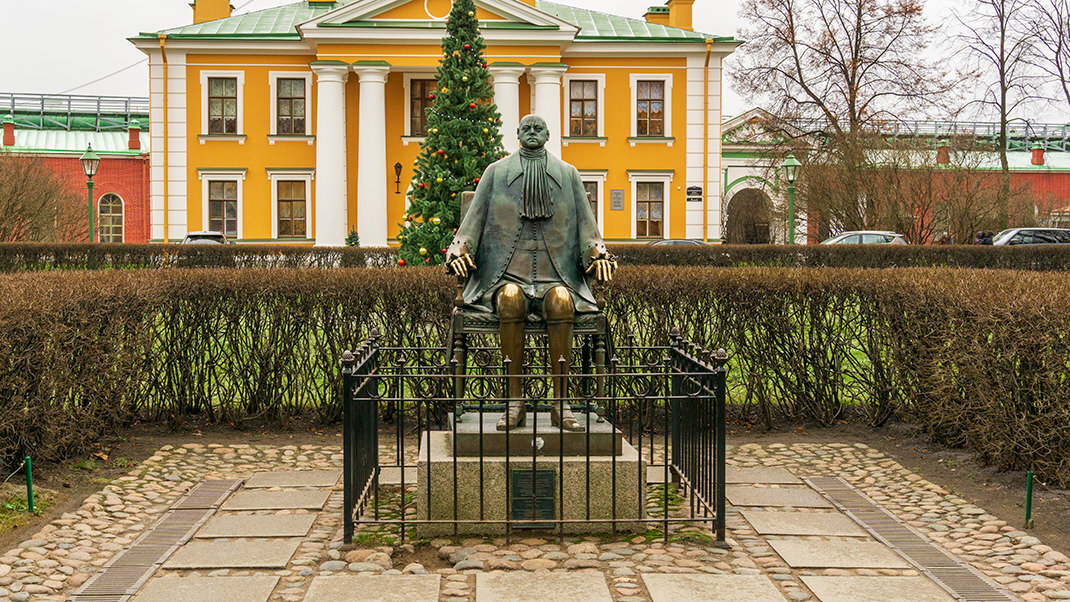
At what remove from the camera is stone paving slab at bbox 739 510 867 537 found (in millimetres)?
5832

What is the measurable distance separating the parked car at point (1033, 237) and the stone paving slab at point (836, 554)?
2763cm

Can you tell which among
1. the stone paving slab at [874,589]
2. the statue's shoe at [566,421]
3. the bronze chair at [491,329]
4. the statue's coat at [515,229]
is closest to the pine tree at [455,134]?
the statue's coat at [515,229]

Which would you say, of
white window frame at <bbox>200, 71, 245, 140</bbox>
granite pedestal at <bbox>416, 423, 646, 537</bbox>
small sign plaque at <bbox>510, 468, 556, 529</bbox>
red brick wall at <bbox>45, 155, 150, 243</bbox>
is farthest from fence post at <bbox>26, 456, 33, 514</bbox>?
red brick wall at <bbox>45, 155, 150, 243</bbox>

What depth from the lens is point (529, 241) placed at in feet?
20.7

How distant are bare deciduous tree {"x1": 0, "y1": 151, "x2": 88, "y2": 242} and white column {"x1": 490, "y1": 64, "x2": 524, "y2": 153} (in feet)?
43.9

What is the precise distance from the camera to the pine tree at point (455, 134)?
20.0 metres

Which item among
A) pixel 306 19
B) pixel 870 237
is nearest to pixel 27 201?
pixel 306 19

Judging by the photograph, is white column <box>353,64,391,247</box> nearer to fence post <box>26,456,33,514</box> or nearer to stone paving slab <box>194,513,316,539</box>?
fence post <box>26,456,33,514</box>

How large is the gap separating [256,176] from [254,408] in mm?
26006

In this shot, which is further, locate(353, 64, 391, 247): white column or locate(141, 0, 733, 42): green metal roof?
locate(141, 0, 733, 42): green metal roof

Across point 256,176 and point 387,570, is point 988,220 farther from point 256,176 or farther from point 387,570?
point 387,570

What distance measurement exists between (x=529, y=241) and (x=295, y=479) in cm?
244

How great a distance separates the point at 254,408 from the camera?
8.96 metres

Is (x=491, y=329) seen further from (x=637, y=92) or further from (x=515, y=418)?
(x=637, y=92)
